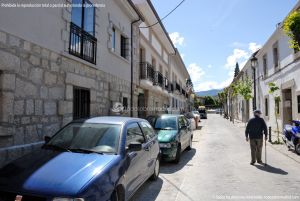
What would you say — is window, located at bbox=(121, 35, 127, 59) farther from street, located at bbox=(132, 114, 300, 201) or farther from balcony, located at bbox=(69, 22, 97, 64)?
street, located at bbox=(132, 114, 300, 201)

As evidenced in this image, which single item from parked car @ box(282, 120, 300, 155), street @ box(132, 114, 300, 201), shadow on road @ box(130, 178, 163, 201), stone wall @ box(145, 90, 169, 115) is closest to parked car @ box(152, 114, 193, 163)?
street @ box(132, 114, 300, 201)

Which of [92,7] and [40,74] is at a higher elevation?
[92,7]

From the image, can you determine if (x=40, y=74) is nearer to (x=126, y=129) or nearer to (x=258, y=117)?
(x=126, y=129)

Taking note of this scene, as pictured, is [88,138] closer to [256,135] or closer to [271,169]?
[271,169]

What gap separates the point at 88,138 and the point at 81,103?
4.23m

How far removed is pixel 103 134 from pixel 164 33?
15849mm

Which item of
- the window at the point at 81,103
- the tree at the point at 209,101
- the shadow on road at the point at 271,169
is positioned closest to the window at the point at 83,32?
the window at the point at 81,103

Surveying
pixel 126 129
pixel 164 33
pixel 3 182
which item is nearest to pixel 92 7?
pixel 126 129

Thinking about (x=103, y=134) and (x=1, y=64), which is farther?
(x=1, y=64)

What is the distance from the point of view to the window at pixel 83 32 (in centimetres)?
803

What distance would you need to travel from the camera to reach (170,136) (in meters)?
8.29

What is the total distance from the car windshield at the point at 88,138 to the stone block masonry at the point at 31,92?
1286 millimetres

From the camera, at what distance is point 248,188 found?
566 centimetres

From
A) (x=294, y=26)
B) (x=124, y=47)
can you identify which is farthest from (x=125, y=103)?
(x=294, y=26)
